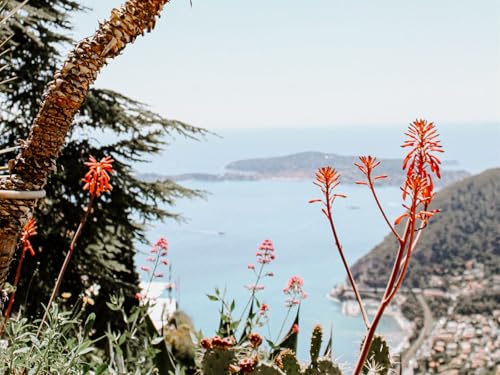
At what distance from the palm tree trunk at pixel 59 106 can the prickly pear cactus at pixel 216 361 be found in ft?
1.74

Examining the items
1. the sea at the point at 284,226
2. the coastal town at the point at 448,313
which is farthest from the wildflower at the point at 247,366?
the coastal town at the point at 448,313

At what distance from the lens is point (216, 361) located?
1.42m

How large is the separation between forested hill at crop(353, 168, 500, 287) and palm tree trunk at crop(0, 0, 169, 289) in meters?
19.4

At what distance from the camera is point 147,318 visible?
190 centimetres

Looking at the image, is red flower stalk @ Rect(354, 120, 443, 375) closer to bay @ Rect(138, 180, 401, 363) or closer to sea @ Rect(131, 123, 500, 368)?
sea @ Rect(131, 123, 500, 368)

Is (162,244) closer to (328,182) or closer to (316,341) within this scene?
(316,341)

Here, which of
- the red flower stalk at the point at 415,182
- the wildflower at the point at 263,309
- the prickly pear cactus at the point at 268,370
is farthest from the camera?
the wildflower at the point at 263,309

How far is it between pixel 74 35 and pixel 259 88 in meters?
51.5

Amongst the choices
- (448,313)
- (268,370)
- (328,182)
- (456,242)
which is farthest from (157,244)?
(456,242)

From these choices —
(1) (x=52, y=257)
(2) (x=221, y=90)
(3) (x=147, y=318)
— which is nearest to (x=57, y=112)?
(3) (x=147, y=318)

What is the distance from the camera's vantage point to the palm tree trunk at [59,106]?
1.30 metres

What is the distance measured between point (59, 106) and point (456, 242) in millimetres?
23137

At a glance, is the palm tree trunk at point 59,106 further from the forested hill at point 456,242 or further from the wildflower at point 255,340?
the forested hill at point 456,242

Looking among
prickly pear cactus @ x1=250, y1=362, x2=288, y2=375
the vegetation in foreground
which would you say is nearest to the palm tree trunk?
the vegetation in foreground
